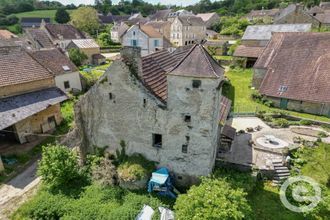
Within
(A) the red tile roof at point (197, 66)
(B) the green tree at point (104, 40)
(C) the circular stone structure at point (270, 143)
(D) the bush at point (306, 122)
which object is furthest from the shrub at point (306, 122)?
(B) the green tree at point (104, 40)

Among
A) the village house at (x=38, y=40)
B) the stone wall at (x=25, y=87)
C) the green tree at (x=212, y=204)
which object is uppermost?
the village house at (x=38, y=40)

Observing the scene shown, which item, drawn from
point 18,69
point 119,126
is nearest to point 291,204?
point 119,126

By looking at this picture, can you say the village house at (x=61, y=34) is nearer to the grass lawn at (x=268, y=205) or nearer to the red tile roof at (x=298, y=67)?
the red tile roof at (x=298, y=67)

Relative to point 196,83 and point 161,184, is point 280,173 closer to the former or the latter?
point 161,184

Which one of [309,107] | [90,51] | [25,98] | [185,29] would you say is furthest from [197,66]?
[185,29]

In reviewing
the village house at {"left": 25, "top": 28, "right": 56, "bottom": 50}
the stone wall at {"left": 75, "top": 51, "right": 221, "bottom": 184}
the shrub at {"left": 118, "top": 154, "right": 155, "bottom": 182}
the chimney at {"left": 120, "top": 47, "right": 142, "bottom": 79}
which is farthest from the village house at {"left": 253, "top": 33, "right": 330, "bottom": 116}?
the village house at {"left": 25, "top": 28, "right": 56, "bottom": 50}

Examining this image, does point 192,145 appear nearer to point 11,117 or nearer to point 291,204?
point 291,204
